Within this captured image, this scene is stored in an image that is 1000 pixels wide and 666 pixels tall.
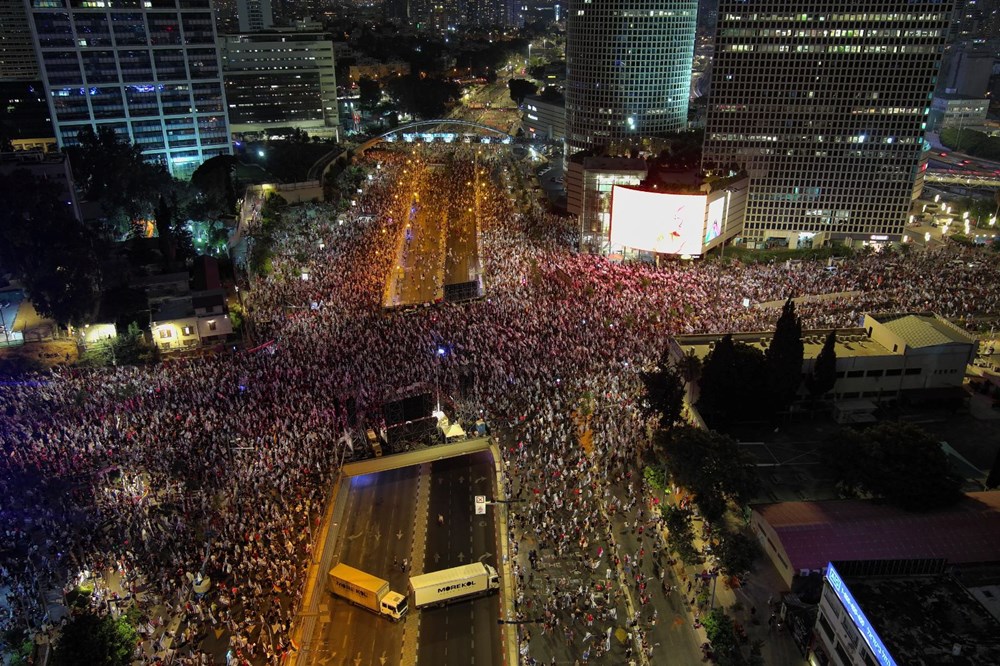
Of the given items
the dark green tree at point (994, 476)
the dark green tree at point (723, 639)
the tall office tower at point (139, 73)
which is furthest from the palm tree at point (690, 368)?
the tall office tower at point (139, 73)

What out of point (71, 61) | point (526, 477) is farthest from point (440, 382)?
point (71, 61)

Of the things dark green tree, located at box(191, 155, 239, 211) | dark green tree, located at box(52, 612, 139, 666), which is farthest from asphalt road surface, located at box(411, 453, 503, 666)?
dark green tree, located at box(191, 155, 239, 211)

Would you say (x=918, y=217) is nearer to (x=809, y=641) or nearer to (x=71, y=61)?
(x=809, y=641)

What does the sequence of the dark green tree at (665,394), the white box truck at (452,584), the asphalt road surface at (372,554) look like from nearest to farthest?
the asphalt road surface at (372,554)
the white box truck at (452,584)
the dark green tree at (665,394)

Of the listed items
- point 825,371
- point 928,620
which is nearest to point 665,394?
point 825,371

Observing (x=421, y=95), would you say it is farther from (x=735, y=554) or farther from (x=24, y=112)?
(x=735, y=554)

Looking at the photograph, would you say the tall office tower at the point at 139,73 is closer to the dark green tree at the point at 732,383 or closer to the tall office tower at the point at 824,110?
the tall office tower at the point at 824,110
